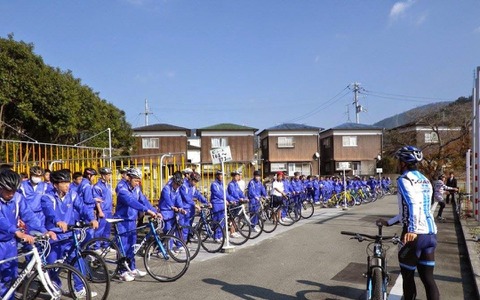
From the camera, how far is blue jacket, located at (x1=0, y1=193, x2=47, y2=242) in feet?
14.2

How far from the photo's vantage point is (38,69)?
16359 mm

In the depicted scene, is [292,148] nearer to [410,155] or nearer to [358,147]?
[358,147]

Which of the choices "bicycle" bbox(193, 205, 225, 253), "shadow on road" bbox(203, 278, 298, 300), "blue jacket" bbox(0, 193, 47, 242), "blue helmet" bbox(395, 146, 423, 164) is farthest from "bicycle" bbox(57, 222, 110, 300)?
"blue helmet" bbox(395, 146, 423, 164)

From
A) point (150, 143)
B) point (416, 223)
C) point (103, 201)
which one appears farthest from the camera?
point (150, 143)

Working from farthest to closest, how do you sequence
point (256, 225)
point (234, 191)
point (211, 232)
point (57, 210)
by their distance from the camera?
point (256, 225) < point (234, 191) < point (211, 232) < point (57, 210)

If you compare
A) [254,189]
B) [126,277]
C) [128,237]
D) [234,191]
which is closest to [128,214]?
[128,237]

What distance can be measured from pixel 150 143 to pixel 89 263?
1190 inches

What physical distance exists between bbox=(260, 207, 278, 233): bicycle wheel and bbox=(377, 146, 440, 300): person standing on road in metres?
7.38

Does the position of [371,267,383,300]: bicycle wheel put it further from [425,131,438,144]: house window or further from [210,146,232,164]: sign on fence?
[425,131,438,144]: house window

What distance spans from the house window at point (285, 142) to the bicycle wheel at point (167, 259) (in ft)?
104

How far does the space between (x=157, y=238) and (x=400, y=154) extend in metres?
4.15

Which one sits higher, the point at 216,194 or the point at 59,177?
the point at 59,177

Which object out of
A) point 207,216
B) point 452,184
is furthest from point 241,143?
point 207,216

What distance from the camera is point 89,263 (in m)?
5.32
